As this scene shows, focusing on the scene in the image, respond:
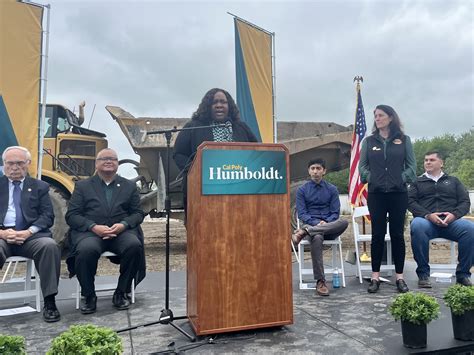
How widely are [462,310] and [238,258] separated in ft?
4.21

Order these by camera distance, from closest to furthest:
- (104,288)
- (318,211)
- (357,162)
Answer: (104,288), (318,211), (357,162)

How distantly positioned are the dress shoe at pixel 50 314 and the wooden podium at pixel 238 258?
3.68 feet

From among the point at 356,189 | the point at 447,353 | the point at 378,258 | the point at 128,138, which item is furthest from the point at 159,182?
the point at 447,353

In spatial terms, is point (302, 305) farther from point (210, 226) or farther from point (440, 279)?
point (440, 279)

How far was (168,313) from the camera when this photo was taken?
260cm

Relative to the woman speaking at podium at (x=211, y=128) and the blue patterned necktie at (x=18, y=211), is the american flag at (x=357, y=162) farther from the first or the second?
the blue patterned necktie at (x=18, y=211)

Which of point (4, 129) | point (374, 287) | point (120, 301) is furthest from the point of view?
point (4, 129)

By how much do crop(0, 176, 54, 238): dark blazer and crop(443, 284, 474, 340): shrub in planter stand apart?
301cm

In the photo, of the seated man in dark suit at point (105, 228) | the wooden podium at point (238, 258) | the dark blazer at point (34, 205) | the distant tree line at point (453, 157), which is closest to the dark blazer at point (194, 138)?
the wooden podium at point (238, 258)

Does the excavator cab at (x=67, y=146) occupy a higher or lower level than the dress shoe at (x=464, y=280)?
higher

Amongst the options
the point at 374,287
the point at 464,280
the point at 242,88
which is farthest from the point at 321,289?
the point at 242,88

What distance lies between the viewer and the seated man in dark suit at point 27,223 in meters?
3.10

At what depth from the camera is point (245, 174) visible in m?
2.46

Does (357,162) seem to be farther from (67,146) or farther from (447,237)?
(67,146)
